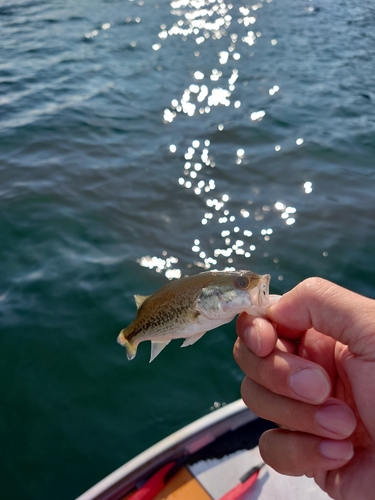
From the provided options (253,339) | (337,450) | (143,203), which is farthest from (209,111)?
(337,450)

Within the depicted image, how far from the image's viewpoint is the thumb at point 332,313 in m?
2.44

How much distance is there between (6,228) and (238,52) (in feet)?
38.8

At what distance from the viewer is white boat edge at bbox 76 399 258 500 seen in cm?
399

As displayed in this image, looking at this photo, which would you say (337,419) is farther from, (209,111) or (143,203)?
(209,111)

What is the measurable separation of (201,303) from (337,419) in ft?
3.14

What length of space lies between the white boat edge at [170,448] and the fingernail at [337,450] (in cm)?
205

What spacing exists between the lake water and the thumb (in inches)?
118

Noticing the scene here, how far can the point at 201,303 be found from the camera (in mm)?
2512

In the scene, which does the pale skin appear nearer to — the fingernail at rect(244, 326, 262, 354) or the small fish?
the fingernail at rect(244, 326, 262, 354)

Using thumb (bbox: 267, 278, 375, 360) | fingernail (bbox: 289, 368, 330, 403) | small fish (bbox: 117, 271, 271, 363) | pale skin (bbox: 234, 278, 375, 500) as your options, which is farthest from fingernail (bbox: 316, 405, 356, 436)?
small fish (bbox: 117, 271, 271, 363)

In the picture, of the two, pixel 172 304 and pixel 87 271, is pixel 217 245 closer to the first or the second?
pixel 87 271

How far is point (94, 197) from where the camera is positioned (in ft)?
28.1

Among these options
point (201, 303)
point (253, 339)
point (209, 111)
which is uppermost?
point (201, 303)

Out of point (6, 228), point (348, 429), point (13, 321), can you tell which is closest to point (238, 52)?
point (6, 228)
